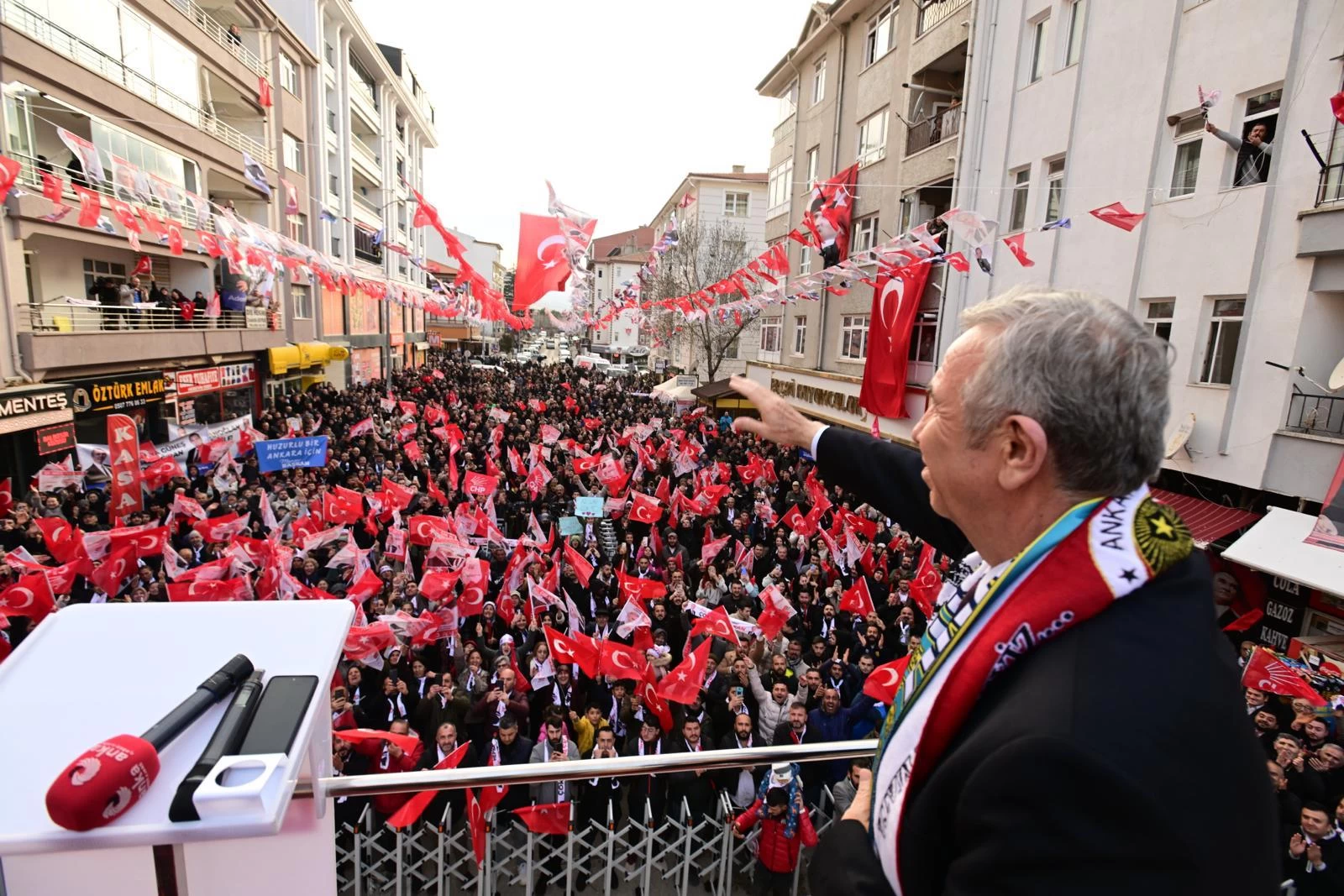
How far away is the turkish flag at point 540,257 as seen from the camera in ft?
48.4

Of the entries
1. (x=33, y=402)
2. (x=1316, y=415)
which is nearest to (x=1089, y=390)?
(x=1316, y=415)

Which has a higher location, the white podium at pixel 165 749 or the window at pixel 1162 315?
the window at pixel 1162 315

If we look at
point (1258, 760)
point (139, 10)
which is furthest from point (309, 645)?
point (139, 10)

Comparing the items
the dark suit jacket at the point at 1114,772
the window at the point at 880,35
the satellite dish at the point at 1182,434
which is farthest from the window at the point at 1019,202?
the dark suit jacket at the point at 1114,772

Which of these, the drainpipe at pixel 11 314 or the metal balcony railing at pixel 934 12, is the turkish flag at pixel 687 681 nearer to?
the drainpipe at pixel 11 314

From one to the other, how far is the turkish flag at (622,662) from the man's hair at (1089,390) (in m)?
6.52

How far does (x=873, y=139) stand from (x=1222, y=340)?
14040mm

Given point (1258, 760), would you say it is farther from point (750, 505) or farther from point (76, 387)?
point (76, 387)

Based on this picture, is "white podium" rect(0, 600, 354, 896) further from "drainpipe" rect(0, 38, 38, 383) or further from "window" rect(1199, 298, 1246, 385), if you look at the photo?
"drainpipe" rect(0, 38, 38, 383)

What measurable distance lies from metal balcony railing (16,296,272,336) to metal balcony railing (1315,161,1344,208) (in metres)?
21.9

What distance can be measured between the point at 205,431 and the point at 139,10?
10.6 metres

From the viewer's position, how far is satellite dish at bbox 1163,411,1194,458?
11.7m

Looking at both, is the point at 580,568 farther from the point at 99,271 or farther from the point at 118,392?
the point at 99,271

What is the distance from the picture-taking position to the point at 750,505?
50.9 feet
